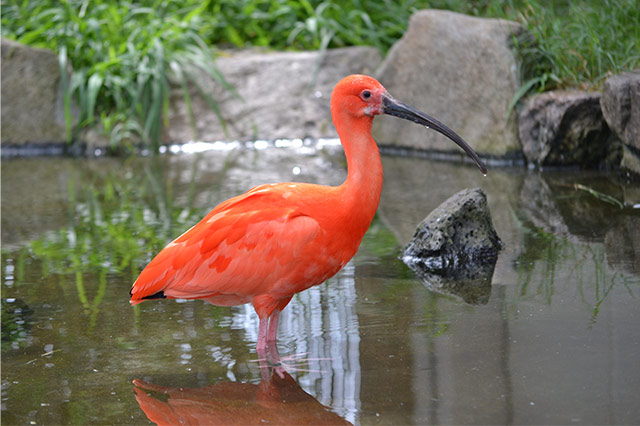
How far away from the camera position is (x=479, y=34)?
888cm

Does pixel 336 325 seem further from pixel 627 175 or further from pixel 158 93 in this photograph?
pixel 158 93

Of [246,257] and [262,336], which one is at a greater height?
[246,257]

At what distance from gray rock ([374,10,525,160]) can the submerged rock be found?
3343 millimetres

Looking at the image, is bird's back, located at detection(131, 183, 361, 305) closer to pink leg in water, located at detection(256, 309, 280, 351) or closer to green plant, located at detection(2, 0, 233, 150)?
pink leg in water, located at detection(256, 309, 280, 351)

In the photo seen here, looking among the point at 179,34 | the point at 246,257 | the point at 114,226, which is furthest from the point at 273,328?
the point at 179,34

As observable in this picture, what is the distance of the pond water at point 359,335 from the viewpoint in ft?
10.7

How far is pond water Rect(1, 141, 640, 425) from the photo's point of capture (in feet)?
10.7

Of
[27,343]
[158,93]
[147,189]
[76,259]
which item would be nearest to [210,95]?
[158,93]

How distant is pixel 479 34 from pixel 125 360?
6118mm

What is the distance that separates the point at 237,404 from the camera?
335cm

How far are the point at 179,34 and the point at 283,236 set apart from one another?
26.4 ft

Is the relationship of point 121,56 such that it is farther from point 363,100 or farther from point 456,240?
point 363,100

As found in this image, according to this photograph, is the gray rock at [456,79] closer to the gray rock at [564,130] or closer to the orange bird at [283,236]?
the gray rock at [564,130]

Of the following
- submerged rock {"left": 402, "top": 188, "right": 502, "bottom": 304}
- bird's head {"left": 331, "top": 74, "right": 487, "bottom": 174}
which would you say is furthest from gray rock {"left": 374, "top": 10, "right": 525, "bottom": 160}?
bird's head {"left": 331, "top": 74, "right": 487, "bottom": 174}
